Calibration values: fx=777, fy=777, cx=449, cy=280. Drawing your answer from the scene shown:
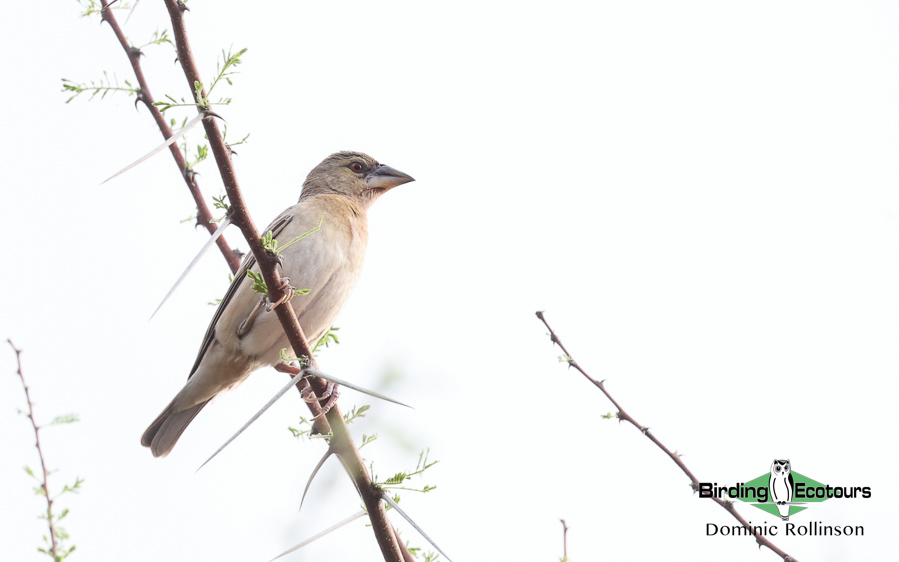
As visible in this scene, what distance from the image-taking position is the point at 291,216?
5.32 metres

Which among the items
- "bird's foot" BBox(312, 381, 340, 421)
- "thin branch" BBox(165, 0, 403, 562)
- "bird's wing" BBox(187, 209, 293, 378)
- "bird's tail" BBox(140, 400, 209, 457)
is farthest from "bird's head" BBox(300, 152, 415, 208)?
"thin branch" BBox(165, 0, 403, 562)

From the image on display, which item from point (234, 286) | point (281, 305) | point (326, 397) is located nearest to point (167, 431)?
point (234, 286)

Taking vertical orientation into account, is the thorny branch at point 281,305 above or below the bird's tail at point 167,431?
below

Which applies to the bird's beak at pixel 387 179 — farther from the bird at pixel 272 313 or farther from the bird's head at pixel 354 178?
the bird at pixel 272 313

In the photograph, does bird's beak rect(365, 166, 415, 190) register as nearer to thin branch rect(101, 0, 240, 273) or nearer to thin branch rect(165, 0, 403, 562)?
thin branch rect(101, 0, 240, 273)

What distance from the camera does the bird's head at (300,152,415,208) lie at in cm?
632

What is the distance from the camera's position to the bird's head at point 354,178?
6316mm

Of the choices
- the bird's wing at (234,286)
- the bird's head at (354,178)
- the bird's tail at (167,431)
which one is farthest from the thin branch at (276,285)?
the bird's head at (354,178)

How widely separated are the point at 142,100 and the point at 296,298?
5.19 feet

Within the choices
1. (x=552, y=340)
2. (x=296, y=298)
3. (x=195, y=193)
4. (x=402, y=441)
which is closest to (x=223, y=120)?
(x=402, y=441)

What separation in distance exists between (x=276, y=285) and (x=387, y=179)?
3.84 metres

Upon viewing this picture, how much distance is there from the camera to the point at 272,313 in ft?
15.1

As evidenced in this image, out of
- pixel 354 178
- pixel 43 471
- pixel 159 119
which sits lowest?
pixel 43 471

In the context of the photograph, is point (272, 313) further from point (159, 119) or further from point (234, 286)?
point (159, 119)
